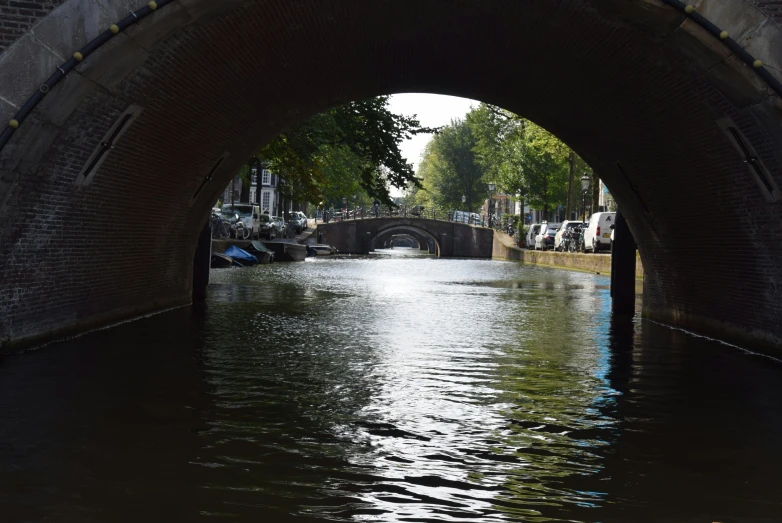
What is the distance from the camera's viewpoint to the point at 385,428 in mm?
6371

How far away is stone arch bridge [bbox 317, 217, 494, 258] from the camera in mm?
70000

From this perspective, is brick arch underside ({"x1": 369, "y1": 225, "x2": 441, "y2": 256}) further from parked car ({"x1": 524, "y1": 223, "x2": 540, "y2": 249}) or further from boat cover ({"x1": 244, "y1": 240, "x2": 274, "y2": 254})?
boat cover ({"x1": 244, "y1": 240, "x2": 274, "y2": 254})

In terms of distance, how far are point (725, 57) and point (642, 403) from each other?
3.04 metres

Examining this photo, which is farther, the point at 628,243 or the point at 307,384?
the point at 628,243

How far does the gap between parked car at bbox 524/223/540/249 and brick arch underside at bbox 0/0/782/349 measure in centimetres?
4239

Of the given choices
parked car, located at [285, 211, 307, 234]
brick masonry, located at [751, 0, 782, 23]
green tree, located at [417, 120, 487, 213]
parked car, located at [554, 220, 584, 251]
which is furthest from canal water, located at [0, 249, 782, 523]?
green tree, located at [417, 120, 487, 213]

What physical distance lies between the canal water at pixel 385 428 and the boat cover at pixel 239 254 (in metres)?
21.4

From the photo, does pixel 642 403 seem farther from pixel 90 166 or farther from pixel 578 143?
pixel 578 143

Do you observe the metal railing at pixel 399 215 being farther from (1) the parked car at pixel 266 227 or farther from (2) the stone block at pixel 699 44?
(2) the stone block at pixel 699 44

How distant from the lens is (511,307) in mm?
17641

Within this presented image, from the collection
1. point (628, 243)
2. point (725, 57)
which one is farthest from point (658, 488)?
point (628, 243)

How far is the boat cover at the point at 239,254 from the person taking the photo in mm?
33531

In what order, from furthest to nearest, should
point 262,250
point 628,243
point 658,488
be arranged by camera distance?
point 262,250 → point 628,243 → point 658,488

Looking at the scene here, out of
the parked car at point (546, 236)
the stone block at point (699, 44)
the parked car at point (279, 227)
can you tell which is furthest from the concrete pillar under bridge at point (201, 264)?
the parked car at point (546, 236)
